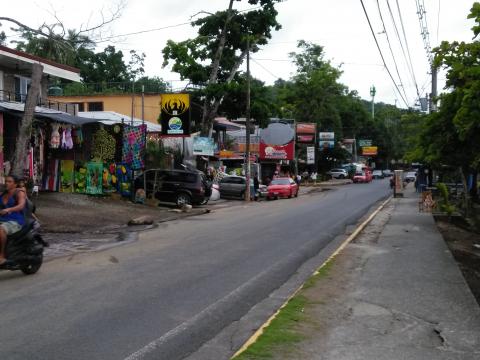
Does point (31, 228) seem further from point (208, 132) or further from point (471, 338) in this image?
point (208, 132)

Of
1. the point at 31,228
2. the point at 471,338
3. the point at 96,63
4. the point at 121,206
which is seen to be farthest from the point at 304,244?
the point at 96,63

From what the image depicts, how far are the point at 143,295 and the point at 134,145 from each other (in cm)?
2002

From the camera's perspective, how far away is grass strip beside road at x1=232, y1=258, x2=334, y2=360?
5.42 m

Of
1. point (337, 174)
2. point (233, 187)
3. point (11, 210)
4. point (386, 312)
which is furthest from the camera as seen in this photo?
point (337, 174)

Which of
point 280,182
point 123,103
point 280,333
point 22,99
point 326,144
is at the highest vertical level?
point 123,103

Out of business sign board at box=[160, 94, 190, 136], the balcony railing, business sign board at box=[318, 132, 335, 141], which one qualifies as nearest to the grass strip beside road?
the balcony railing

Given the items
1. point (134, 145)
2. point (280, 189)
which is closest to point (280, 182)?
point (280, 189)

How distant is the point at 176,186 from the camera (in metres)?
28.2

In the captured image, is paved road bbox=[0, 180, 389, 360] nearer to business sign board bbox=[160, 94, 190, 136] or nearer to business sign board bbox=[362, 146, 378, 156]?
business sign board bbox=[160, 94, 190, 136]

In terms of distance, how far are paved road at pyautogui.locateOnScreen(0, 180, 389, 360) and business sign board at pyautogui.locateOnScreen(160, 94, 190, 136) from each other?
48.4 ft

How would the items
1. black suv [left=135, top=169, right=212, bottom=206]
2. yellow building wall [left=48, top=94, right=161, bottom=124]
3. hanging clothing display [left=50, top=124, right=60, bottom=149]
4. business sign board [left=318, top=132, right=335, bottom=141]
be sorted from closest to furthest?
hanging clothing display [left=50, top=124, right=60, bottom=149] < black suv [left=135, top=169, right=212, bottom=206] < yellow building wall [left=48, top=94, right=161, bottom=124] < business sign board [left=318, top=132, right=335, bottom=141]

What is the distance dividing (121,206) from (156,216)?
2.49 metres

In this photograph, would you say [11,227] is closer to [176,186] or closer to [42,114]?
[42,114]

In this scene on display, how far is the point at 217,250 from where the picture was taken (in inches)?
508
